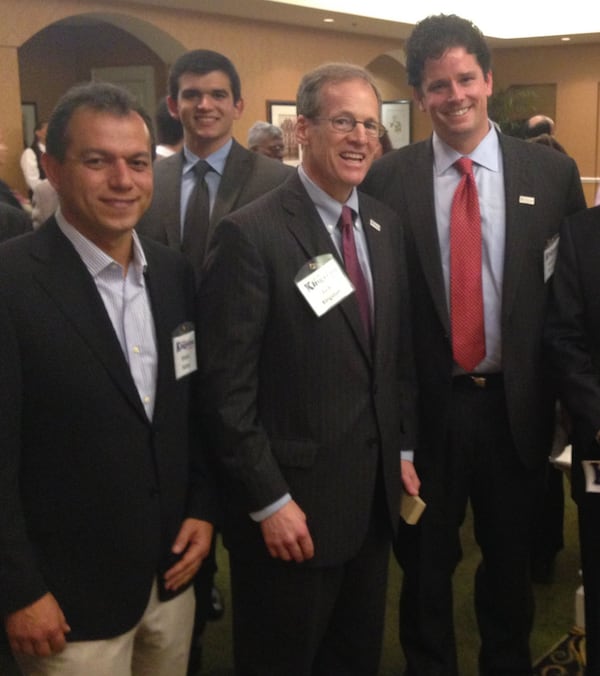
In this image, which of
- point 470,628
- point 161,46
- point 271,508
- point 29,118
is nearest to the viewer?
point 271,508

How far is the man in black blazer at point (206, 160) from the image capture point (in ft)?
7.67

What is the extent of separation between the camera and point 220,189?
2355 millimetres

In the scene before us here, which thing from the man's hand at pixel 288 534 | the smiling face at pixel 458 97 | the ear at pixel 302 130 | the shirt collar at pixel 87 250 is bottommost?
the man's hand at pixel 288 534

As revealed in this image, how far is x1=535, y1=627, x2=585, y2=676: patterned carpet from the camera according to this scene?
95.3 inches

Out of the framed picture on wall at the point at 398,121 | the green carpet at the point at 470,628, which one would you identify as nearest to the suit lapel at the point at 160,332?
the green carpet at the point at 470,628

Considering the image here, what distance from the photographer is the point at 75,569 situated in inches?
56.1

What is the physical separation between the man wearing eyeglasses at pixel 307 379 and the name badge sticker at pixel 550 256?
1.25 ft

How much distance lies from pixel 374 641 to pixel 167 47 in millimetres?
7537

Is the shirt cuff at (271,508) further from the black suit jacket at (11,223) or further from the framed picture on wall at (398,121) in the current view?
the framed picture on wall at (398,121)

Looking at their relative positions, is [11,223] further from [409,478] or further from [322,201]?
[409,478]

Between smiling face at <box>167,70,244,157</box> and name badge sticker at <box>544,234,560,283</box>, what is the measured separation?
3.37 feet

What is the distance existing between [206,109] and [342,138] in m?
0.84

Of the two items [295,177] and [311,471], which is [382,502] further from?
[295,177]

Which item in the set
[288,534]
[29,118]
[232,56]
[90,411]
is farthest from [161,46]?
[90,411]
